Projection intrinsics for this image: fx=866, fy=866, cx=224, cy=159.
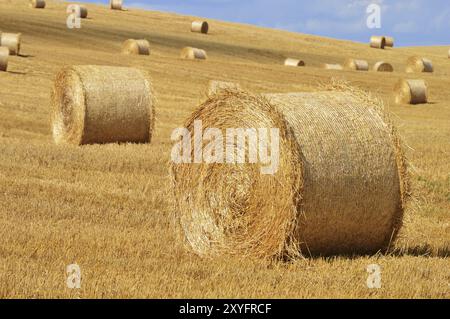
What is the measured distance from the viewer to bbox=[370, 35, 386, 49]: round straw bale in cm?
6343

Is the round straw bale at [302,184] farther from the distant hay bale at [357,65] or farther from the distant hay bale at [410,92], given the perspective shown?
the distant hay bale at [357,65]

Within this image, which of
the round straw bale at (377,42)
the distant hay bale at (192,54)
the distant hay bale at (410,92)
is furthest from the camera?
the round straw bale at (377,42)

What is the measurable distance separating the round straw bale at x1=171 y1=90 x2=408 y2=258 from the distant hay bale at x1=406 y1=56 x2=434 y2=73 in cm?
3993

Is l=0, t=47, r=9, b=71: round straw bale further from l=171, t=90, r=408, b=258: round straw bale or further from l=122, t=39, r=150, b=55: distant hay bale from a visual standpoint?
l=171, t=90, r=408, b=258: round straw bale

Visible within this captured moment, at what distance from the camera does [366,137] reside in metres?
8.58

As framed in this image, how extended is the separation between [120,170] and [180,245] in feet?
18.0

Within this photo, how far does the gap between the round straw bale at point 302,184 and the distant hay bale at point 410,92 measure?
2327 cm

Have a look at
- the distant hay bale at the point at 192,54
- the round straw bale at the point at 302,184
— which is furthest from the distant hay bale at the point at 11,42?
the round straw bale at the point at 302,184

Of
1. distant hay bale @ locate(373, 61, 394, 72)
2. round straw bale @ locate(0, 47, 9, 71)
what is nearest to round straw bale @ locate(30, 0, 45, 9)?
distant hay bale @ locate(373, 61, 394, 72)

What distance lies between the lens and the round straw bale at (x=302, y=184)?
26.7ft

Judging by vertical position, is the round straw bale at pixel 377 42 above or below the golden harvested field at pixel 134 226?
above
